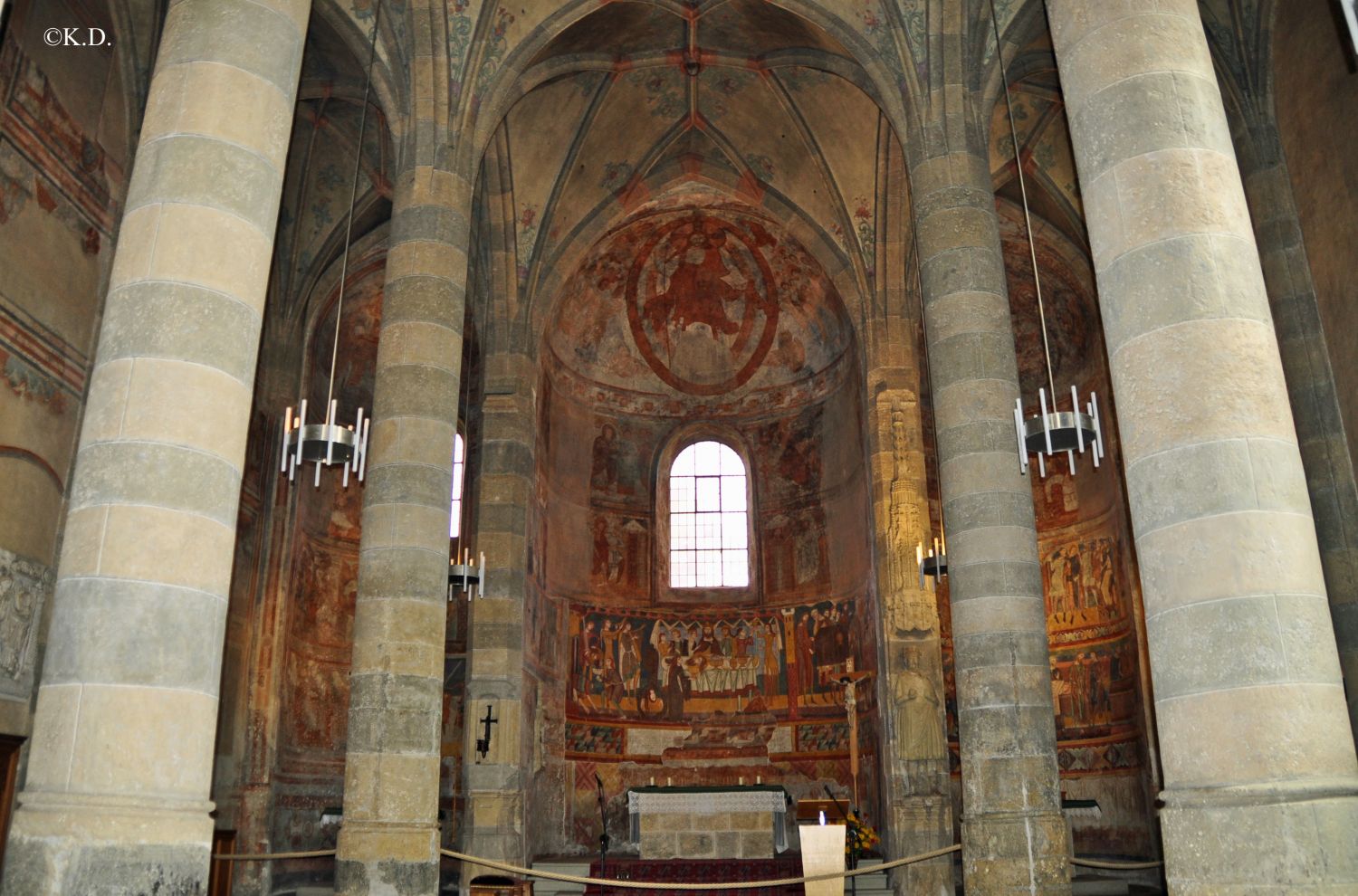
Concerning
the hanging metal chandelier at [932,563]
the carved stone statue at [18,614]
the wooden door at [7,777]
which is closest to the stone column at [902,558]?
the hanging metal chandelier at [932,563]

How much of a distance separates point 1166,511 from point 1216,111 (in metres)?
2.24

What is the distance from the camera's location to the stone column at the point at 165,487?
4.91 meters

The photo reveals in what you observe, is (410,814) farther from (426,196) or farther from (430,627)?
(426,196)

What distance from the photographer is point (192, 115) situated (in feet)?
20.1

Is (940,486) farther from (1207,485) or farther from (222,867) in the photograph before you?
(222,867)

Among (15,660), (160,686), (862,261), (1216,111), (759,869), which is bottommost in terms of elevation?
(759,869)

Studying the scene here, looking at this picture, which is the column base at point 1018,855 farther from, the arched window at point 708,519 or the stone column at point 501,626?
the arched window at point 708,519

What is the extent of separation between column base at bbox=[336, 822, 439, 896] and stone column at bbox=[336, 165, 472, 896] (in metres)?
0.01

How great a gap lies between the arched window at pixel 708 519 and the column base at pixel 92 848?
1852 centimetres

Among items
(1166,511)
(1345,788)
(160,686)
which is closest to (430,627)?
(160,686)

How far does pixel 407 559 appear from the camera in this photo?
10.8m

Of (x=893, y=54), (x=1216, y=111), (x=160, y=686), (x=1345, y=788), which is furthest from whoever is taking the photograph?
(x=893, y=54)

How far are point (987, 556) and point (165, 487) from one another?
24.4ft

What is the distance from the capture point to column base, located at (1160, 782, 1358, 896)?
4.58 metres
